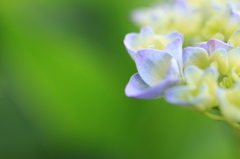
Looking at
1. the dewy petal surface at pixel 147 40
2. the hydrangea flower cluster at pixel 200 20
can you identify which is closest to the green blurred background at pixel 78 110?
the hydrangea flower cluster at pixel 200 20

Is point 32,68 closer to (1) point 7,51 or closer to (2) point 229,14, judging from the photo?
(1) point 7,51

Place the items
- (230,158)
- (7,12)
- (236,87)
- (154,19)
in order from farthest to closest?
(7,12), (230,158), (154,19), (236,87)

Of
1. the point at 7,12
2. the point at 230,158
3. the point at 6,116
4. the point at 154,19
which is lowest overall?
the point at 230,158

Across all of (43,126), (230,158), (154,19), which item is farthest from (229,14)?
(43,126)

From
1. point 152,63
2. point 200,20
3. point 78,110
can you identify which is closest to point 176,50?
point 152,63

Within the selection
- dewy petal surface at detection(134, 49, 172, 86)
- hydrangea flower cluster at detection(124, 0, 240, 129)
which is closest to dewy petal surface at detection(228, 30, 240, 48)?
hydrangea flower cluster at detection(124, 0, 240, 129)


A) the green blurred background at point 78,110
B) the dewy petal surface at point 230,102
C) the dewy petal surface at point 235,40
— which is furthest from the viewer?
the green blurred background at point 78,110

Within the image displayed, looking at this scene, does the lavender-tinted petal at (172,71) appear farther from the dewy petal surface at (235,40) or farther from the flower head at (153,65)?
the dewy petal surface at (235,40)
